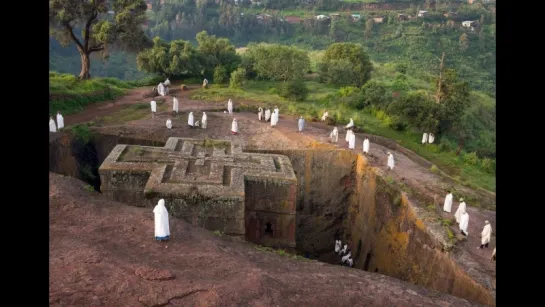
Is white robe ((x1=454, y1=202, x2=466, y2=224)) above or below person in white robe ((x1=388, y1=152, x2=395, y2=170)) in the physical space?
below

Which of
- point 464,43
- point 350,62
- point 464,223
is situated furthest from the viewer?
point 464,43

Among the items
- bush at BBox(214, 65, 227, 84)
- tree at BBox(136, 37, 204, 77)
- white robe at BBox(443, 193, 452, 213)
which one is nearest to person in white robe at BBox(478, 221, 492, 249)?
white robe at BBox(443, 193, 452, 213)

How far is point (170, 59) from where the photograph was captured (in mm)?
25875

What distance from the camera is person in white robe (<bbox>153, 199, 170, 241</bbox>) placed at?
7.66m

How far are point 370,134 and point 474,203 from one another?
704cm

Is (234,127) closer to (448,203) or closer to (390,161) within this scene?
(390,161)

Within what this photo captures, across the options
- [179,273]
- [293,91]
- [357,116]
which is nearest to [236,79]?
[293,91]

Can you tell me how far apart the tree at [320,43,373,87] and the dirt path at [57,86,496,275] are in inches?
402

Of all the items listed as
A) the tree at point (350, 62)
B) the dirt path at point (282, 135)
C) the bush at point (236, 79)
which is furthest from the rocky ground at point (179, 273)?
the tree at point (350, 62)

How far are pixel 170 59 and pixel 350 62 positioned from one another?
11.7m

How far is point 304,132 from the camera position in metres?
16.7

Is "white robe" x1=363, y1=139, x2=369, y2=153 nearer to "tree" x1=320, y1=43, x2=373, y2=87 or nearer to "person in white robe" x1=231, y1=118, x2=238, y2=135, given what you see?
"person in white robe" x1=231, y1=118, x2=238, y2=135

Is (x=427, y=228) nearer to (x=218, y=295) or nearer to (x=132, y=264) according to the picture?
(x=218, y=295)
